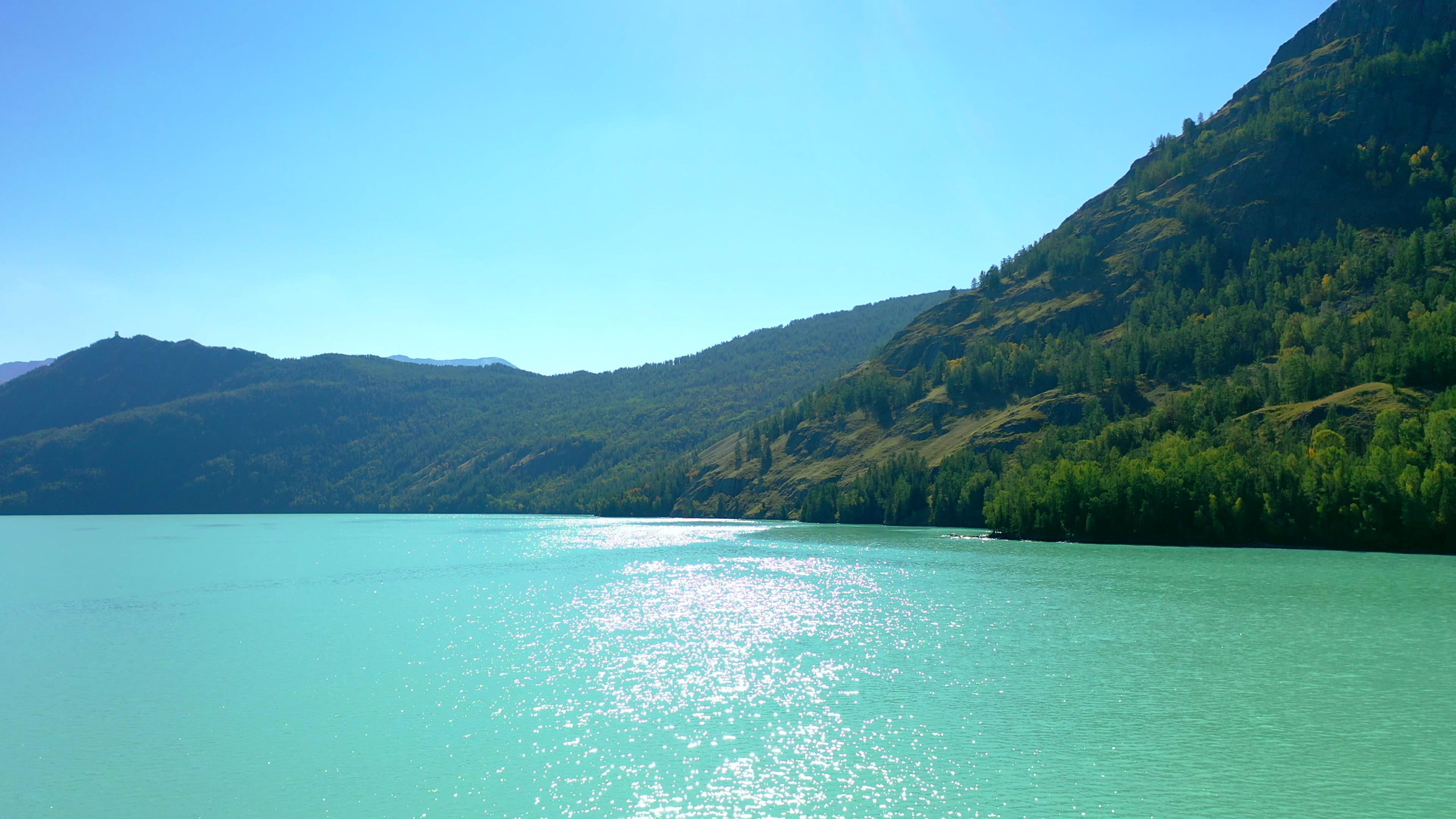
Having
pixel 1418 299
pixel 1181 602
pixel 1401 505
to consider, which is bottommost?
pixel 1181 602

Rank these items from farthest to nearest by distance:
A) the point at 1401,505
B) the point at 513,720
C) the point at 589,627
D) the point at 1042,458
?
the point at 1042,458
the point at 1401,505
the point at 589,627
the point at 513,720

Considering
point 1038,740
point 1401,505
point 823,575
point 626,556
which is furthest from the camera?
point 626,556

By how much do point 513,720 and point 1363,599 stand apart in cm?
6794

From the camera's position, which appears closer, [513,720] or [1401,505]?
[513,720]

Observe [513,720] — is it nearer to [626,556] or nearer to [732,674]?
[732,674]

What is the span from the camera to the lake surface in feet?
108

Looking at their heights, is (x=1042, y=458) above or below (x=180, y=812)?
above

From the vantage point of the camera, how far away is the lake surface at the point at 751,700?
108 feet

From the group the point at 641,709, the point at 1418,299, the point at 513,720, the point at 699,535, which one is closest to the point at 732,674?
the point at 641,709

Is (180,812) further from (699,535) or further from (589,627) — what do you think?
(699,535)

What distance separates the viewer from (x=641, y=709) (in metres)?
45.6

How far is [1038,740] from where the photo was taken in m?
38.9

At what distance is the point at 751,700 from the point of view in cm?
4697

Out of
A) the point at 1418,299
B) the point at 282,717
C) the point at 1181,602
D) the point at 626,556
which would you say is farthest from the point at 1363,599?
→ the point at 1418,299
